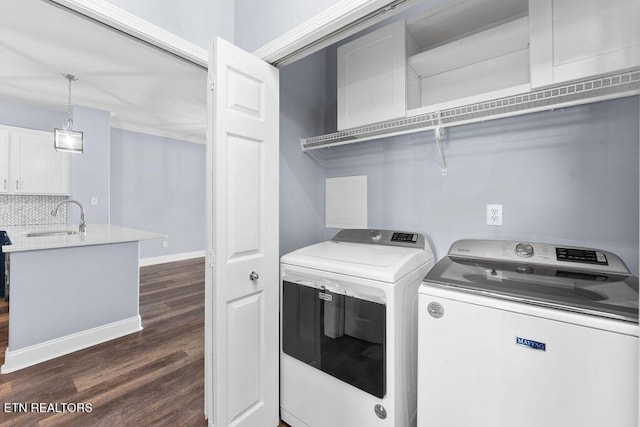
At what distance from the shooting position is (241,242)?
1361mm

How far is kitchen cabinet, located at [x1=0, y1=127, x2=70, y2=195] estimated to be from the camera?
3.70 metres

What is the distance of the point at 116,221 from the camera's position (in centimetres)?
484

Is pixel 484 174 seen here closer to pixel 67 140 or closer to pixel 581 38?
pixel 581 38

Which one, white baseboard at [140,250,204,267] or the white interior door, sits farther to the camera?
white baseboard at [140,250,204,267]

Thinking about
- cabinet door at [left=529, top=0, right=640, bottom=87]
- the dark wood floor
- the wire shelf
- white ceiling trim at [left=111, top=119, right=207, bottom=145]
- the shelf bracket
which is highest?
white ceiling trim at [left=111, top=119, right=207, bottom=145]

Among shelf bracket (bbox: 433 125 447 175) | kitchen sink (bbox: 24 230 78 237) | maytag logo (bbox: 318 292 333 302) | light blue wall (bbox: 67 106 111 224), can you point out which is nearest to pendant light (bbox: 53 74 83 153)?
kitchen sink (bbox: 24 230 78 237)

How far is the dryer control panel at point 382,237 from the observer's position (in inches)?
64.8

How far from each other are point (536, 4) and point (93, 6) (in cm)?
173

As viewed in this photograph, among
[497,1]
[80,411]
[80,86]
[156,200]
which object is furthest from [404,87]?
[156,200]

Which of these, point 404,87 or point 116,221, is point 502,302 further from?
point 116,221

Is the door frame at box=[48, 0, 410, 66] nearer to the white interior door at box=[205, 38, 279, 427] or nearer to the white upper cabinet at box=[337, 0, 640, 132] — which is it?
the white interior door at box=[205, 38, 279, 427]

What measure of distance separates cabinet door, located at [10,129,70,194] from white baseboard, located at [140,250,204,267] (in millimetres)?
1590

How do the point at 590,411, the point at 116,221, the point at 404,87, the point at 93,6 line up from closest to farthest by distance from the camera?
1. the point at 590,411
2. the point at 93,6
3. the point at 404,87
4. the point at 116,221

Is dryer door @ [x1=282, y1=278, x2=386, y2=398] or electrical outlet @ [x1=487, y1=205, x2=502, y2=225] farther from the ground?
electrical outlet @ [x1=487, y1=205, x2=502, y2=225]
